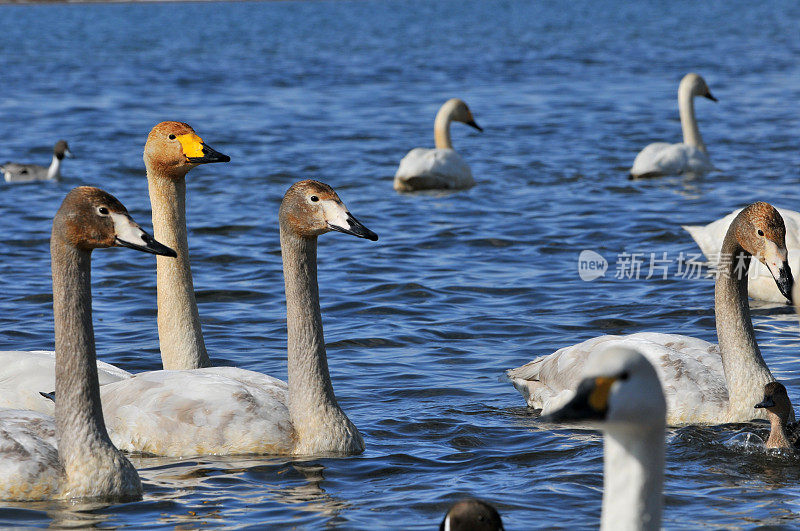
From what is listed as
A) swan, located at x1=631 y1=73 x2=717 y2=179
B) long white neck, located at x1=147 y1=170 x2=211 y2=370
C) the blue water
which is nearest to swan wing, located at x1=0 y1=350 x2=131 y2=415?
long white neck, located at x1=147 y1=170 x2=211 y2=370

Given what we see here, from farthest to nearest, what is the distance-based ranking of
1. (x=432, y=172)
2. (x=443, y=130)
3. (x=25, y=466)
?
(x=443, y=130) < (x=432, y=172) < (x=25, y=466)

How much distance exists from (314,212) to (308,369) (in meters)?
0.84

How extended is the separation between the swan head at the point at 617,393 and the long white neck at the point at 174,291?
14.7ft

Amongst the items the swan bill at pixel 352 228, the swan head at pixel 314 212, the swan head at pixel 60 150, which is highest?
the swan head at pixel 60 150

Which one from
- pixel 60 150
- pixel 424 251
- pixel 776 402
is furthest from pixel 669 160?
pixel 776 402

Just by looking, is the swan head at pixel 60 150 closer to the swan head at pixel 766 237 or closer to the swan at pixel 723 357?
the swan at pixel 723 357

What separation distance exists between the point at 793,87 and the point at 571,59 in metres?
10.7

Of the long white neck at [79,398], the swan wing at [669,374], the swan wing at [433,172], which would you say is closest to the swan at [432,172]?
the swan wing at [433,172]

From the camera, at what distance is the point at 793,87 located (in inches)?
1078

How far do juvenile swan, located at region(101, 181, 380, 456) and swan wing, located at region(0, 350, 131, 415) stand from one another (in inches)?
13.3

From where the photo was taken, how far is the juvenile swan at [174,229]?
798 cm

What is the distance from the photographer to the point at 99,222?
240 inches

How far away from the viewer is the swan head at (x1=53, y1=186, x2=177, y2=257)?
19.9 feet

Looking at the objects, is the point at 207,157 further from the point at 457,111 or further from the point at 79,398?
the point at 457,111
